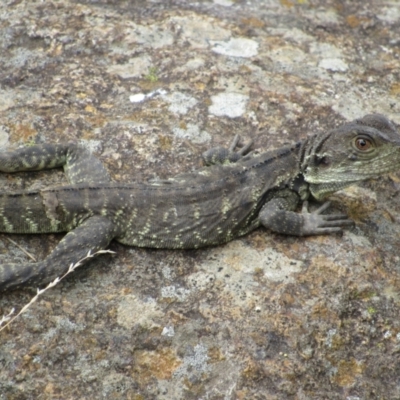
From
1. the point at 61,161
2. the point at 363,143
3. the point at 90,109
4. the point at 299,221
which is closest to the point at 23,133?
the point at 61,161

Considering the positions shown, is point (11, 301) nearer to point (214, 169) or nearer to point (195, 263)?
point (195, 263)

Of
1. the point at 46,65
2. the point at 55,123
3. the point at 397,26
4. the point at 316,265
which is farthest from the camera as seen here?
the point at 397,26

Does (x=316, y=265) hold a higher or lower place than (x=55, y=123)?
lower

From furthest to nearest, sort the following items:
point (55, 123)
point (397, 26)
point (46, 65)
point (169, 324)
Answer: point (397, 26) < point (46, 65) < point (55, 123) < point (169, 324)

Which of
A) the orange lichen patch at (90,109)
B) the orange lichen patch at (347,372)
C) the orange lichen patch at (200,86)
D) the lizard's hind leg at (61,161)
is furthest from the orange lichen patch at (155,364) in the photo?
the orange lichen patch at (200,86)

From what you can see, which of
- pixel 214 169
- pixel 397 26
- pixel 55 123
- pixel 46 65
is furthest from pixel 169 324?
pixel 397 26

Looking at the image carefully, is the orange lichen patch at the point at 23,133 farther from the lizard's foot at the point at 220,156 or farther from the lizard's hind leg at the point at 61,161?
the lizard's foot at the point at 220,156
